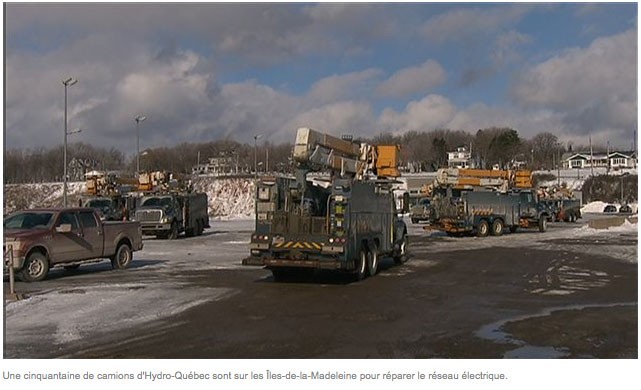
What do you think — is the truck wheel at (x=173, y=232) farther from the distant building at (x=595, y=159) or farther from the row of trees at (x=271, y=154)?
the distant building at (x=595, y=159)

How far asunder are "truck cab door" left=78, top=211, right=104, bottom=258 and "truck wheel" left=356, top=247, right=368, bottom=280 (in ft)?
22.0

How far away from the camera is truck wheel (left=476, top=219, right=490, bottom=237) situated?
3703 cm

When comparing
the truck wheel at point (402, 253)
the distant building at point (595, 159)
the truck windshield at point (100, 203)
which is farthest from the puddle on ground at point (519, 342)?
the distant building at point (595, 159)

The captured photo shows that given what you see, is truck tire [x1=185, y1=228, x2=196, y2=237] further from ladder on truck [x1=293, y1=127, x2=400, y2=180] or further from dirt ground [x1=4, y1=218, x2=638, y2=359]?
ladder on truck [x1=293, y1=127, x2=400, y2=180]

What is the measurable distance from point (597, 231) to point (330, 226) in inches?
1144

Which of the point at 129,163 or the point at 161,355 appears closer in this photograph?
the point at 161,355

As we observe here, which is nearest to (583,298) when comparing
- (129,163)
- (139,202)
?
(139,202)

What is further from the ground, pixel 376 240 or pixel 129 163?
pixel 129 163

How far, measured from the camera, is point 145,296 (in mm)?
14312

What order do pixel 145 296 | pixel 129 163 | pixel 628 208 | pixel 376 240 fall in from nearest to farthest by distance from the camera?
pixel 145 296 < pixel 376 240 < pixel 628 208 < pixel 129 163

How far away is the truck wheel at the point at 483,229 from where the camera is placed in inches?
1458

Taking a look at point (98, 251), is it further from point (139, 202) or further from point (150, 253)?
point (139, 202)

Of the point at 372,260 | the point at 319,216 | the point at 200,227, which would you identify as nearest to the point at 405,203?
the point at 372,260

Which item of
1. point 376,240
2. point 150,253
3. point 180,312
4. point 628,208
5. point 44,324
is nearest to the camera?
point 44,324
